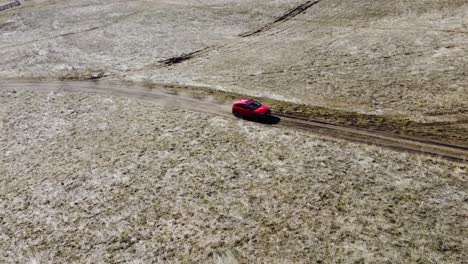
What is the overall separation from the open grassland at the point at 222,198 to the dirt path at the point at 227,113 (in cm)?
107

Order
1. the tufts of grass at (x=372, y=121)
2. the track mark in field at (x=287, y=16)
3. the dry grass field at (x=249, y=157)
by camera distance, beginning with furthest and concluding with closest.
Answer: the track mark in field at (x=287, y=16) < the tufts of grass at (x=372, y=121) < the dry grass field at (x=249, y=157)

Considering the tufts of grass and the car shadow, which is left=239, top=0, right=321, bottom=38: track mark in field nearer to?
the tufts of grass

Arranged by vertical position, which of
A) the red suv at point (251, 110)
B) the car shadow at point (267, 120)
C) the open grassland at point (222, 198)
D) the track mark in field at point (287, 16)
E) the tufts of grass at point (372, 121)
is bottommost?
the open grassland at point (222, 198)

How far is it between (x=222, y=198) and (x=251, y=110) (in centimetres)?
949

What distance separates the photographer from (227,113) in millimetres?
30375

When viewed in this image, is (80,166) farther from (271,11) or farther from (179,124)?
(271,11)

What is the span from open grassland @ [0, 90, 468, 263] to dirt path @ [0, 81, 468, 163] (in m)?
1.07

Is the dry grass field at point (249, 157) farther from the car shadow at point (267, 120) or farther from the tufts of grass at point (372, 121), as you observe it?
the car shadow at point (267, 120)

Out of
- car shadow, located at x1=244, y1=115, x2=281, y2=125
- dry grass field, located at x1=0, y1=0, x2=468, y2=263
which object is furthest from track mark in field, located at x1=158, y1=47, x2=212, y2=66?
car shadow, located at x1=244, y1=115, x2=281, y2=125

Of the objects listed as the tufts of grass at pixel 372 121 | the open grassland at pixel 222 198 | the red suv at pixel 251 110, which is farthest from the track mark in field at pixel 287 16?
the open grassland at pixel 222 198

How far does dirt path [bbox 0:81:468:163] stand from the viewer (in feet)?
74.7

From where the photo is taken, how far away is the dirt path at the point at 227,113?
22.8 meters

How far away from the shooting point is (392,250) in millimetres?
16578

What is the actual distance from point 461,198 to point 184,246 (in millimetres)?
15024
